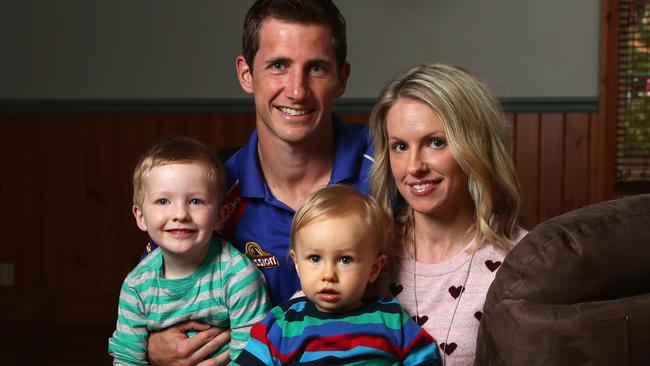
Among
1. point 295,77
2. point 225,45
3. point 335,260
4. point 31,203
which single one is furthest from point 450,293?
point 31,203

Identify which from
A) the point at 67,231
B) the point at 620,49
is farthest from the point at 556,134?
the point at 67,231

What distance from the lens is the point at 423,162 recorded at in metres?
1.72

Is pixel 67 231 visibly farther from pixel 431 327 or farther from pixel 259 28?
pixel 431 327

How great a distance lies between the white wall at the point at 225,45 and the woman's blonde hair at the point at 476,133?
6.98 ft

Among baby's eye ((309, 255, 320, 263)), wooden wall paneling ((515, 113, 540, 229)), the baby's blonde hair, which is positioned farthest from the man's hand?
wooden wall paneling ((515, 113, 540, 229))

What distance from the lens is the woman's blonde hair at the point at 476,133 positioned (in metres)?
1.72

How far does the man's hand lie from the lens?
6.34 ft

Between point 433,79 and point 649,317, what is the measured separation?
27.0 inches

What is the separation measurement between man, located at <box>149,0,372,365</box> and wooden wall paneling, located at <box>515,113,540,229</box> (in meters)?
1.99

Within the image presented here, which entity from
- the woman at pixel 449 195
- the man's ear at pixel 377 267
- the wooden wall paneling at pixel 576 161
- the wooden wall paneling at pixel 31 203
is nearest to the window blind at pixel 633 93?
the wooden wall paneling at pixel 576 161

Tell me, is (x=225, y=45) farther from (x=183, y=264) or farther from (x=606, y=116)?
(x=183, y=264)

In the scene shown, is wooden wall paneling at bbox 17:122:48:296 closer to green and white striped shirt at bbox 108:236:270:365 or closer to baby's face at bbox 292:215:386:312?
green and white striped shirt at bbox 108:236:270:365

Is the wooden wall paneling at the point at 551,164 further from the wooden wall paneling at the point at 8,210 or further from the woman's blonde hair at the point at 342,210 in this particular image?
the wooden wall paneling at the point at 8,210

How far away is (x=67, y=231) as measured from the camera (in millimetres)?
4312
